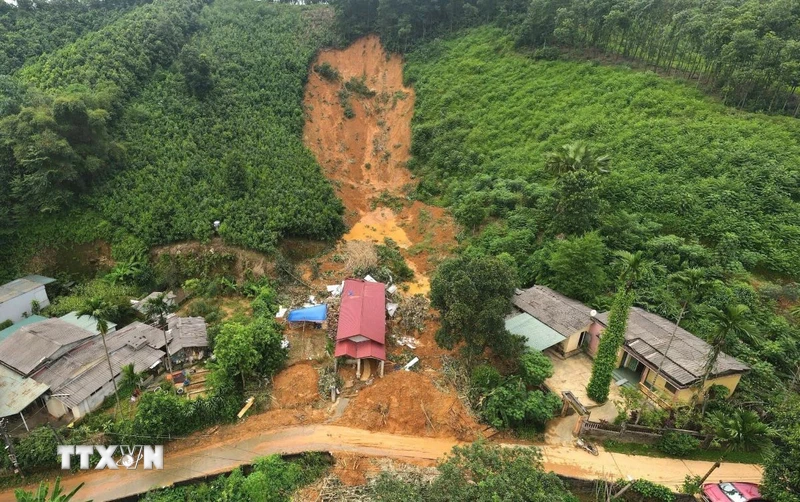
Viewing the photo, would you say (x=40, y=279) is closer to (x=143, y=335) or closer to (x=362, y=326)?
(x=143, y=335)

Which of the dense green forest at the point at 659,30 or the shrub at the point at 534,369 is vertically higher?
the dense green forest at the point at 659,30

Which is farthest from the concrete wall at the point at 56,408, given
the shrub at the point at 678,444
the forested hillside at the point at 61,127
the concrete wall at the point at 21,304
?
the shrub at the point at 678,444

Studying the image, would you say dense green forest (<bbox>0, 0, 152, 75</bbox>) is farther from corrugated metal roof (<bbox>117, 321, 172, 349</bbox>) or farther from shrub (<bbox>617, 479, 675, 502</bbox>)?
shrub (<bbox>617, 479, 675, 502</bbox>)

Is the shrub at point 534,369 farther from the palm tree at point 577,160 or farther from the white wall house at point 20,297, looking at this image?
the white wall house at point 20,297

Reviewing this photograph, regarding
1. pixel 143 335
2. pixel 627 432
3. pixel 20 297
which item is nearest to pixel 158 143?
pixel 20 297

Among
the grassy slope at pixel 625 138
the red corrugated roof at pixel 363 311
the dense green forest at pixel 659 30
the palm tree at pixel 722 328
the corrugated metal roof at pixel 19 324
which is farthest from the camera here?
the dense green forest at pixel 659 30

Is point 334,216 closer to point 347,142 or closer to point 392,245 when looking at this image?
point 392,245
